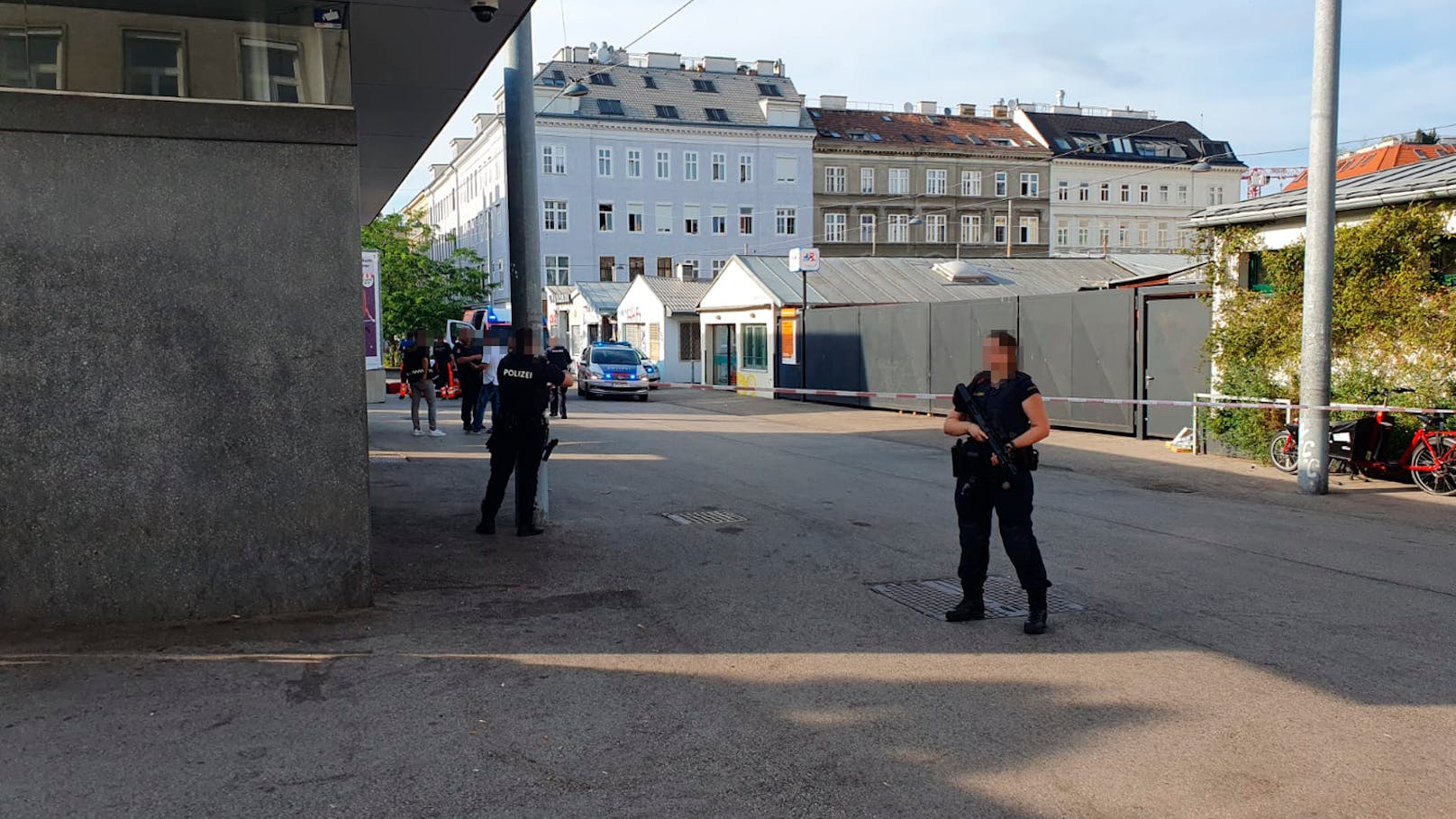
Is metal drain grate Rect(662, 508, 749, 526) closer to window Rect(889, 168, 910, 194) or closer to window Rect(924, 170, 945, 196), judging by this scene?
window Rect(889, 168, 910, 194)

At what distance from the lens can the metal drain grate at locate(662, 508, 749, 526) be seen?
384 inches

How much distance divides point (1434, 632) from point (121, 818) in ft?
21.5

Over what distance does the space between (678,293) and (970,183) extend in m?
30.9

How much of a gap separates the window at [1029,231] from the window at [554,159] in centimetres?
2970

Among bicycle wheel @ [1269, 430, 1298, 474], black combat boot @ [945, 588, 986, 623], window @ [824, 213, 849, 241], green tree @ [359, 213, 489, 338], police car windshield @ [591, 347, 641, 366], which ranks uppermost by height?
window @ [824, 213, 849, 241]

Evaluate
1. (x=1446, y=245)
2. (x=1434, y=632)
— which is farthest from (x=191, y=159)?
(x=1446, y=245)

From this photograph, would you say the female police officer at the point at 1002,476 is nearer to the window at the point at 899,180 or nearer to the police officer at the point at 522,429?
the police officer at the point at 522,429

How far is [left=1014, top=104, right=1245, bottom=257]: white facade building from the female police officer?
67.9 metres

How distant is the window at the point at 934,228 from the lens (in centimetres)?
6706

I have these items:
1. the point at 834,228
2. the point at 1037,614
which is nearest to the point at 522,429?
the point at 1037,614

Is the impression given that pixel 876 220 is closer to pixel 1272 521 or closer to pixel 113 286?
pixel 1272 521

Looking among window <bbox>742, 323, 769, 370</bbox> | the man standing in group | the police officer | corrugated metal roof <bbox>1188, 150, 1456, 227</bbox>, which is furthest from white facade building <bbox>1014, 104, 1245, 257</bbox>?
the police officer

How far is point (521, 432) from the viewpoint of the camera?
899cm

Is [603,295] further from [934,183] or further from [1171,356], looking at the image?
[1171,356]
